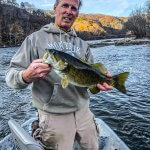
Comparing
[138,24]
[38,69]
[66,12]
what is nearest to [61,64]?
[38,69]

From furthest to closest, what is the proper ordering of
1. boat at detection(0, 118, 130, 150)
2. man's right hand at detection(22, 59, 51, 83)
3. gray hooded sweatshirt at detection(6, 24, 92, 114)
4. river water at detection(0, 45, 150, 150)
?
river water at detection(0, 45, 150, 150) → boat at detection(0, 118, 130, 150) → gray hooded sweatshirt at detection(6, 24, 92, 114) → man's right hand at detection(22, 59, 51, 83)

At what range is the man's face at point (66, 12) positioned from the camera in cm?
448

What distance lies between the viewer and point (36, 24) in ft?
436

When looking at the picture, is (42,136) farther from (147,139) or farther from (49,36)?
(147,139)

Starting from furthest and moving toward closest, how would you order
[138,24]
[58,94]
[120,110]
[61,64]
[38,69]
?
[138,24] < [120,110] < [58,94] < [61,64] < [38,69]

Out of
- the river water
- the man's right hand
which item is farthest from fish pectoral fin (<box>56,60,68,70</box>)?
the river water

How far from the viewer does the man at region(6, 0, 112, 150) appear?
428 centimetres

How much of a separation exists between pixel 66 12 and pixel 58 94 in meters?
1.16

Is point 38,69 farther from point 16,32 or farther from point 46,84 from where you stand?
point 16,32

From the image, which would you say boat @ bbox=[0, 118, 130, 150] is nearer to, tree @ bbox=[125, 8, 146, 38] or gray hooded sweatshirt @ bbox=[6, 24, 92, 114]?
gray hooded sweatshirt @ bbox=[6, 24, 92, 114]

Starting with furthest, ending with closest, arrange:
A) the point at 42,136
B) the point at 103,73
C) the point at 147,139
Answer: the point at 147,139 < the point at 42,136 < the point at 103,73

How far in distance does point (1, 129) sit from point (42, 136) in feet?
25.6

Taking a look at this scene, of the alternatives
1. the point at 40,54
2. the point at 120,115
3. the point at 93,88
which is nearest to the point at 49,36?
the point at 40,54

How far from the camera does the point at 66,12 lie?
14.6ft
